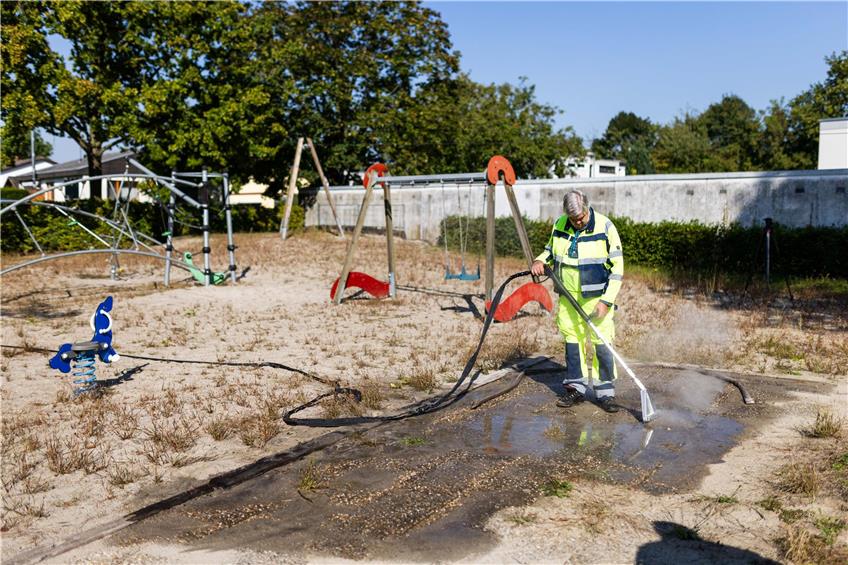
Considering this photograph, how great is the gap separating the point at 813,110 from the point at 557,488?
47874 mm

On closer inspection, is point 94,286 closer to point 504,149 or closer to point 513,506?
point 513,506

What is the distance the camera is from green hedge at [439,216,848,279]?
1722 cm

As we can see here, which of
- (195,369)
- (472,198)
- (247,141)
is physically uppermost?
(247,141)

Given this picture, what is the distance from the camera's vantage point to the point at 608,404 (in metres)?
7.13

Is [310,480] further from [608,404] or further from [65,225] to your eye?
[65,225]

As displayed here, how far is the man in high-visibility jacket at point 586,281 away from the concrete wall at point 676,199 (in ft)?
23.8

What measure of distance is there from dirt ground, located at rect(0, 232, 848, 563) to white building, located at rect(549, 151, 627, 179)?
71.4 ft

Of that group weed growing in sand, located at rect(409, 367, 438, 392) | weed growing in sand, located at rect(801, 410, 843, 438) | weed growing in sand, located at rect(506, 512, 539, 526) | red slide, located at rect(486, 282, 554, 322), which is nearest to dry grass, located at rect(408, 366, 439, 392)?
weed growing in sand, located at rect(409, 367, 438, 392)

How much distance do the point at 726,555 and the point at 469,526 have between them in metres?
1.43

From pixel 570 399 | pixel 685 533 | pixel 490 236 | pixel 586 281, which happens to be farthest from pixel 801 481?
pixel 490 236

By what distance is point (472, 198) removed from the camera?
2725cm

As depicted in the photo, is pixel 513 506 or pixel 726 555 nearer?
pixel 726 555

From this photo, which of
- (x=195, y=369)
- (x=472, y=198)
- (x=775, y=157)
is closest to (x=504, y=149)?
(x=472, y=198)

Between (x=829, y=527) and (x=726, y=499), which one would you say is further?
(x=726, y=499)
